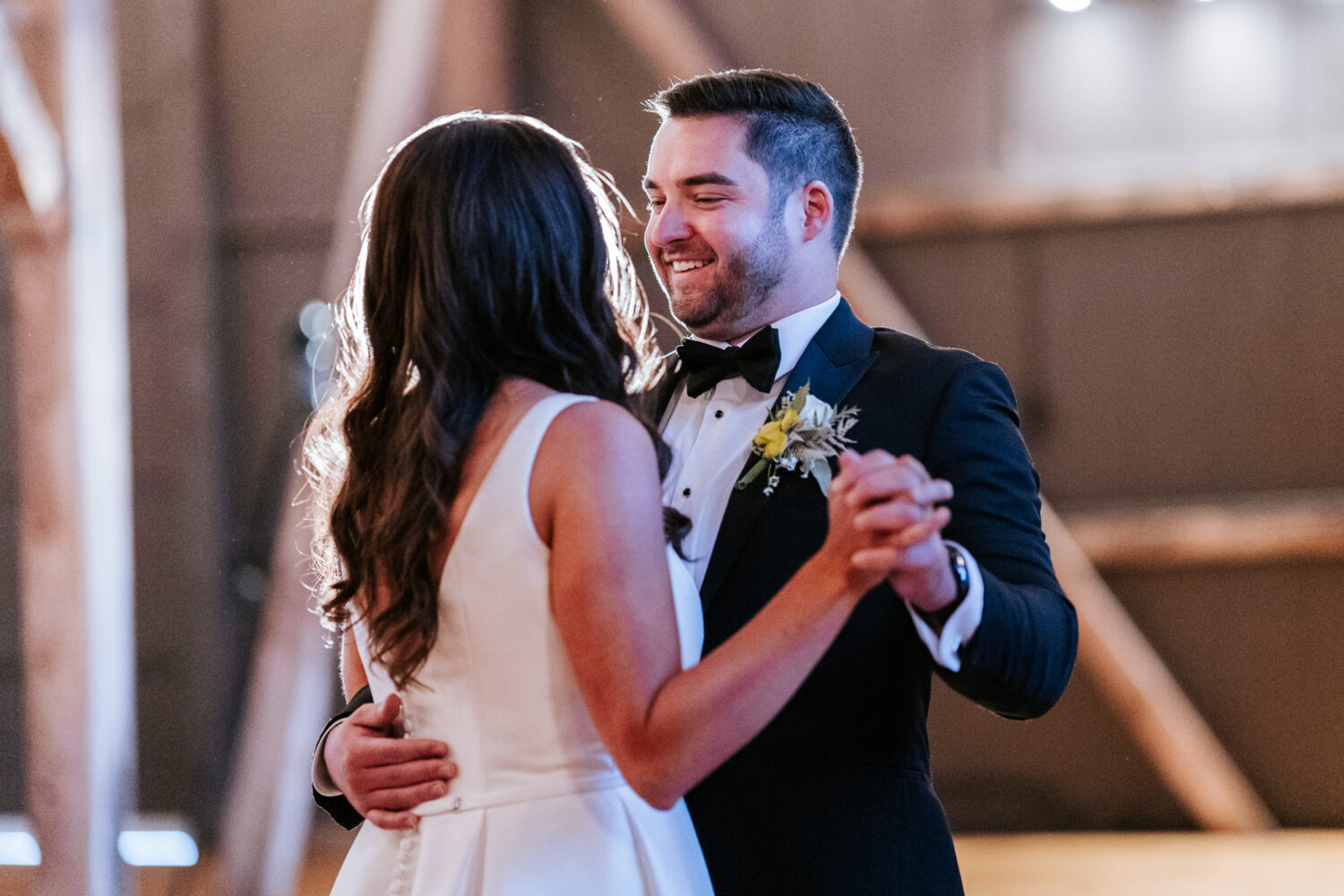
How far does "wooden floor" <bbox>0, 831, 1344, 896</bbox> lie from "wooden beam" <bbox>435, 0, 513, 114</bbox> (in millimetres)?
2823

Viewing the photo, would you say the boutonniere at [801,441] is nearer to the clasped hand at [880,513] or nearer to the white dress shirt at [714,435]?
the white dress shirt at [714,435]

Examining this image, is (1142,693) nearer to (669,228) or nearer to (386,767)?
(669,228)

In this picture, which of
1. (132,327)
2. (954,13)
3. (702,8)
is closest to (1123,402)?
(954,13)

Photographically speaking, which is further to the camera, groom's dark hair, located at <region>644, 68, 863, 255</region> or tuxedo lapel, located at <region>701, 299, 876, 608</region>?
groom's dark hair, located at <region>644, 68, 863, 255</region>

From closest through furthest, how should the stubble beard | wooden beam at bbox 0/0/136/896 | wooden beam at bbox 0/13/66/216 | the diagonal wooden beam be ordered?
→ the stubble beard, wooden beam at bbox 0/13/66/216, wooden beam at bbox 0/0/136/896, the diagonal wooden beam

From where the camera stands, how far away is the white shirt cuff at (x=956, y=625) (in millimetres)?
1305

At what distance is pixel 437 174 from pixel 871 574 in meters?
0.56

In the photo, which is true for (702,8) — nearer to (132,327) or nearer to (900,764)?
(132,327)

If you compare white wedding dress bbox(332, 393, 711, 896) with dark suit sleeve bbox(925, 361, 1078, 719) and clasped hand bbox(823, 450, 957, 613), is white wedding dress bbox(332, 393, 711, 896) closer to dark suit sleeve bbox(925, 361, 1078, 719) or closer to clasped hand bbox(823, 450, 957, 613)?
clasped hand bbox(823, 450, 957, 613)

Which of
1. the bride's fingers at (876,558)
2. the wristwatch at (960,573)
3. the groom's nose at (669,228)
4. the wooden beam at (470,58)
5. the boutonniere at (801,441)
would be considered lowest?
the wristwatch at (960,573)

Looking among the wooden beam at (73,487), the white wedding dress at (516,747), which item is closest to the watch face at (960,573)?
the white wedding dress at (516,747)

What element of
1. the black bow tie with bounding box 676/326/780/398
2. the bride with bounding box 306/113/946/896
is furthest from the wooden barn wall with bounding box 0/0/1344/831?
the bride with bounding box 306/113/946/896

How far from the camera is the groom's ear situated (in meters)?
2.00

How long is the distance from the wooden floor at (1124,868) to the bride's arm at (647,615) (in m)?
3.26
